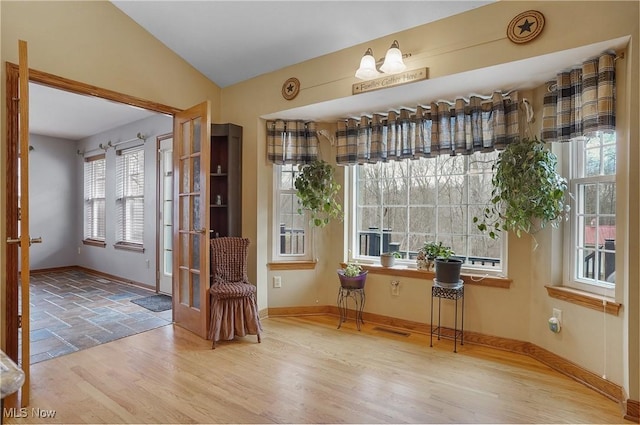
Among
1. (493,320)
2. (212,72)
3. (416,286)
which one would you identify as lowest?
(493,320)

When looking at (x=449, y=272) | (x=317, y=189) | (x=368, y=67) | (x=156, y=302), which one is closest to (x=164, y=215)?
(x=156, y=302)

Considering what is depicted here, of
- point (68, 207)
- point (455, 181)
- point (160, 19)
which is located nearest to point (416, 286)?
point (455, 181)

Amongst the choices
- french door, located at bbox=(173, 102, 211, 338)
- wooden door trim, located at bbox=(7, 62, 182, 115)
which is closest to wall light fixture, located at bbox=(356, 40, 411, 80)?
french door, located at bbox=(173, 102, 211, 338)

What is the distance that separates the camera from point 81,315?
389cm

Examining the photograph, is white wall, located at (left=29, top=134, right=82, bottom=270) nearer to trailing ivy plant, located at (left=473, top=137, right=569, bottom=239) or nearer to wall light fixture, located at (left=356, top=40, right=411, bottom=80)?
wall light fixture, located at (left=356, top=40, right=411, bottom=80)

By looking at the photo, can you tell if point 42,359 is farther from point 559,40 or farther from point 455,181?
point 559,40

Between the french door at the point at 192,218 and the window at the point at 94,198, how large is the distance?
11.5ft

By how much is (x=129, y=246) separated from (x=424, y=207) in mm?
4509

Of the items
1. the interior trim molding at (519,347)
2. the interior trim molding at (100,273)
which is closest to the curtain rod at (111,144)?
the interior trim molding at (100,273)

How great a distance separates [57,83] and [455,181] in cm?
344

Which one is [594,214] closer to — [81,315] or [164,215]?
[164,215]

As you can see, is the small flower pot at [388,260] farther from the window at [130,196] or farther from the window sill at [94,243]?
the window sill at [94,243]

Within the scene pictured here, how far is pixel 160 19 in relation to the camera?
3037mm

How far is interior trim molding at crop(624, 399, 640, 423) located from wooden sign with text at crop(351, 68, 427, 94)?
97.5 inches
